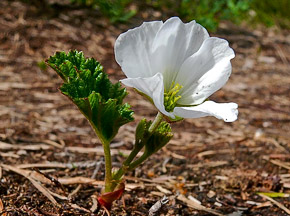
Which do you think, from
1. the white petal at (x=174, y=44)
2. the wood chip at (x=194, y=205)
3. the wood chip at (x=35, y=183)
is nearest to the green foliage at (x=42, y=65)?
the wood chip at (x=35, y=183)

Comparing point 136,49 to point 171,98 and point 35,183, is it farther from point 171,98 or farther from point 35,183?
point 35,183

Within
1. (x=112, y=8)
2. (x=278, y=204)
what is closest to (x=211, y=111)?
(x=278, y=204)

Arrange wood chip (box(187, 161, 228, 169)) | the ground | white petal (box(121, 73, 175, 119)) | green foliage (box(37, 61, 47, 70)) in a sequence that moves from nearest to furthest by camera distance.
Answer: white petal (box(121, 73, 175, 119)) < the ground < wood chip (box(187, 161, 228, 169)) < green foliage (box(37, 61, 47, 70))

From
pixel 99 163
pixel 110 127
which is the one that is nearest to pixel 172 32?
pixel 110 127

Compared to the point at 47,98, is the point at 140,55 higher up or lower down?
higher up

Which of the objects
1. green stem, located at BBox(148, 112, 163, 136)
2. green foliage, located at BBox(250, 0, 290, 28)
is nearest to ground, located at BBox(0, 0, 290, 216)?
green stem, located at BBox(148, 112, 163, 136)

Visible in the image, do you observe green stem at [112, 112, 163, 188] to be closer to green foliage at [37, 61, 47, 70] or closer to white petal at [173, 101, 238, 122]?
white petal at [173, 101, 238, 122]

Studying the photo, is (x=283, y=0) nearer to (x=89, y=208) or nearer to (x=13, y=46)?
(x=13, y=46)
